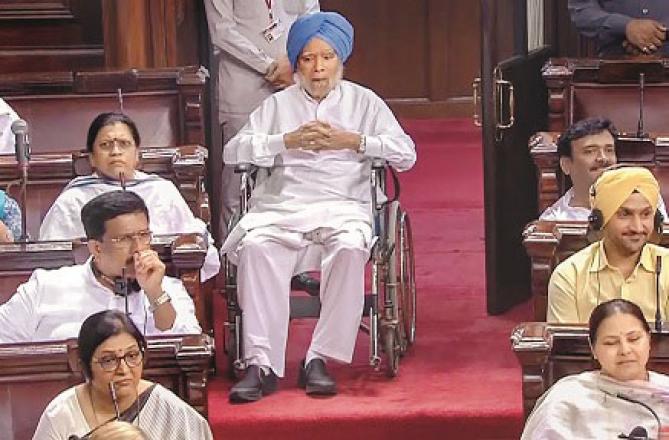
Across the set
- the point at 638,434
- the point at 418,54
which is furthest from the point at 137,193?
the point at 418,54

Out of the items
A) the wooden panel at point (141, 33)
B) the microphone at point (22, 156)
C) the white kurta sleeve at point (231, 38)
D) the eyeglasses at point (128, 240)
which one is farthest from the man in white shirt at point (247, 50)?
the eyeglasses at point (128, 240)

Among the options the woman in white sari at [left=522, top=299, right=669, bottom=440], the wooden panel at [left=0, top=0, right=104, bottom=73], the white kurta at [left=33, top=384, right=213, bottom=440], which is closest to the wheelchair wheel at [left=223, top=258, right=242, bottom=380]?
the white kurta at [left=33, top=384, right=213, bottom=440]

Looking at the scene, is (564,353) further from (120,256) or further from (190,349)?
(120,256)

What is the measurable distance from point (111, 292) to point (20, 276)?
0.31 m

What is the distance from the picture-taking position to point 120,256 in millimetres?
4438

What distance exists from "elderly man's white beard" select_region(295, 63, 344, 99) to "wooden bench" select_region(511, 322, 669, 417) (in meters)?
1.68

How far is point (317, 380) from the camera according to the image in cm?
513

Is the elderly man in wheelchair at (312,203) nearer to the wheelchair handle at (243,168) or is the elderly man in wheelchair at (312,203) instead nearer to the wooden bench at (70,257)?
the wheelchair handle at (243,168)

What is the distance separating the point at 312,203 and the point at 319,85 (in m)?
0.36

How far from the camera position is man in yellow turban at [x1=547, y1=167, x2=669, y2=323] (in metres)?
4.39

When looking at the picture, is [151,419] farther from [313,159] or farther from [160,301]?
[313,159]

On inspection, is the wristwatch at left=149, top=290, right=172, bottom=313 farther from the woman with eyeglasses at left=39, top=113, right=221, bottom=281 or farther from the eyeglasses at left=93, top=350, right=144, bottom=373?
the woman with eyeglasses at left=39, top=113, right=221, bottom=281

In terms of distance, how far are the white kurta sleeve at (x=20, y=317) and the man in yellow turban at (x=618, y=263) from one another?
4.13 ft

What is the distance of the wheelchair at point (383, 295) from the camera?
524 cm
